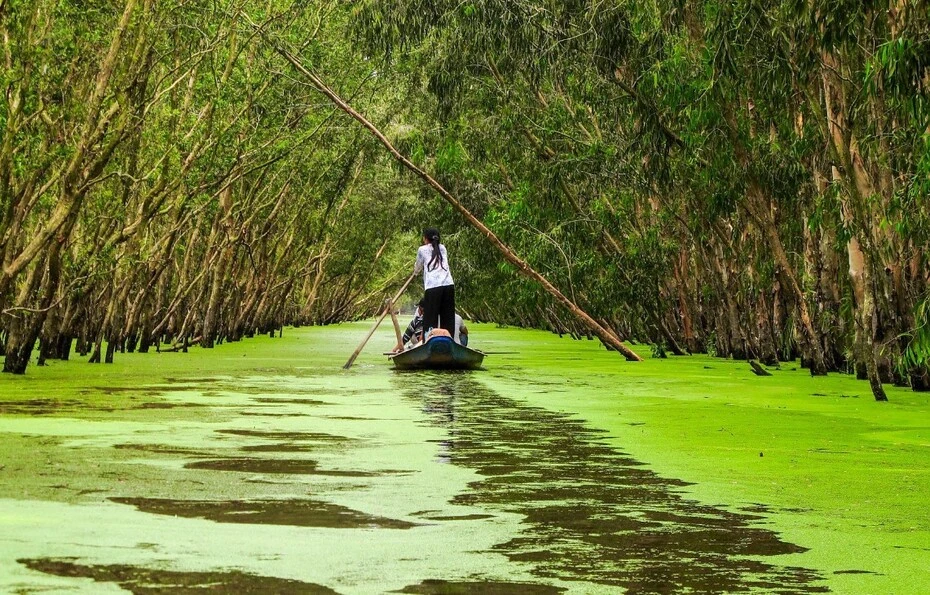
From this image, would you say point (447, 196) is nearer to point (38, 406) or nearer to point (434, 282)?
point (434, 282)

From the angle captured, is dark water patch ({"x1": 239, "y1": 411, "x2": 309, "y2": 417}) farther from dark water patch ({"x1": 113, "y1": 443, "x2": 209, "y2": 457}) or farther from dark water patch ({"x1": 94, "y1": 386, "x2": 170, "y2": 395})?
dark water patch ({"x1": 113, "y1": 443, "x2": 209, "y2": 457})

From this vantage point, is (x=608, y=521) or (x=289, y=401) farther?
(x=289, y=401)

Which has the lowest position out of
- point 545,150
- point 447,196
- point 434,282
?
point 434,282

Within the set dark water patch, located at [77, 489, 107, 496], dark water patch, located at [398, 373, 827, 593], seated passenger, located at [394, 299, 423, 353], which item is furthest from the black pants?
dark water patch, located at [77, 489, 107, 496]

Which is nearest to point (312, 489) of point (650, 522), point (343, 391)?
point (650, 522)

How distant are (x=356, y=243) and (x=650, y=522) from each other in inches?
2329

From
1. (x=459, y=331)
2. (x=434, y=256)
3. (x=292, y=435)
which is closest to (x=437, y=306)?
(x=434, y=256)

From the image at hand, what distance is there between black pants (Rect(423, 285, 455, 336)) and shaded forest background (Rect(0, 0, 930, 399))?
11.4 feet

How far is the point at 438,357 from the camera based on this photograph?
21.2m

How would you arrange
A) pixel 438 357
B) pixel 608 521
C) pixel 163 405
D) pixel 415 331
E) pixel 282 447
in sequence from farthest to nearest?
pixel 415 331 → pixel 438 357 → pixel 163 405 → pixel 282 447 → pixel 608 521

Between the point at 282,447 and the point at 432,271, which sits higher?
the point at 432,271

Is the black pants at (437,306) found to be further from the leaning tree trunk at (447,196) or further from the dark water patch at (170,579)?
the dark water patch at (170,579)

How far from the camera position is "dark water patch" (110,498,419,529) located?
6.12m

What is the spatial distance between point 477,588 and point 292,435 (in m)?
5.83
